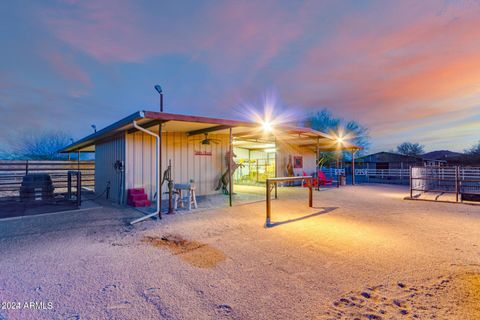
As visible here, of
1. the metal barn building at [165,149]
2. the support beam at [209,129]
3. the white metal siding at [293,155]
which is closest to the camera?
the metal barn building at [165,149]

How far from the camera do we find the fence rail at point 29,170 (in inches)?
368

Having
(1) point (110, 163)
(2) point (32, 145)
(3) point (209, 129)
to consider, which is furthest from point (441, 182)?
(2) point (32, 145)

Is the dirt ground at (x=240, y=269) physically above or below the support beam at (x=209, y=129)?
below

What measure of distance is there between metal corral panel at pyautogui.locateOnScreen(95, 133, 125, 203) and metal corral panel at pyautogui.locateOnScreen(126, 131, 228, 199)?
404 millimetres

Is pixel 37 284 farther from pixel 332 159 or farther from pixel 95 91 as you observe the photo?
pixel 95 91

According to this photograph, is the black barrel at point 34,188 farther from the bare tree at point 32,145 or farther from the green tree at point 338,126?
the green tree at point 338,126

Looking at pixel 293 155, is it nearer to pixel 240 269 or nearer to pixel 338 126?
pixel 240 269

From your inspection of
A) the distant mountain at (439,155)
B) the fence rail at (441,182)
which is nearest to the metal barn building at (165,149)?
the fence rail at (441,182)

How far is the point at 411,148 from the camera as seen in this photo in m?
37.3

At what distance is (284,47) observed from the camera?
9266 millimetres

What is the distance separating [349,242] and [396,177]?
57.1 feet

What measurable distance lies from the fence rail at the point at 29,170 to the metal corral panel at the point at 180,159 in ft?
14.3

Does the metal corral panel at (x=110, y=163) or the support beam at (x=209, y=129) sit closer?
the support beam at (x=209, y=129)

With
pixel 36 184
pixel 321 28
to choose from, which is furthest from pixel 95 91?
pixel 321 28
